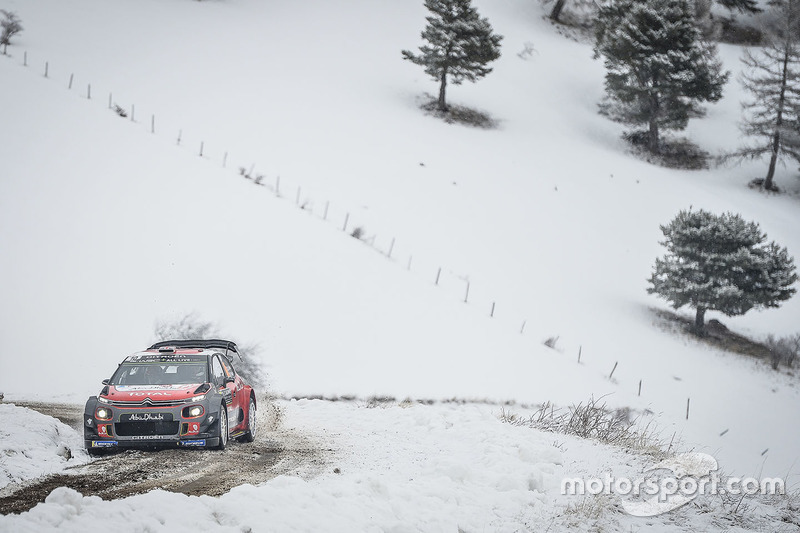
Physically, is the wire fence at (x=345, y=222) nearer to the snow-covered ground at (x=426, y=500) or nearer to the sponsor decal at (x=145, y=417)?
the snow-covered ground at (x=426, y=500)

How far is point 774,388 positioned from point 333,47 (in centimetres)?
4547

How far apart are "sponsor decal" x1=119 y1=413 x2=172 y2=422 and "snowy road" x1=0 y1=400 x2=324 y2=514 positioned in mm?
503

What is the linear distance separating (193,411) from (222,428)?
580 millimetres

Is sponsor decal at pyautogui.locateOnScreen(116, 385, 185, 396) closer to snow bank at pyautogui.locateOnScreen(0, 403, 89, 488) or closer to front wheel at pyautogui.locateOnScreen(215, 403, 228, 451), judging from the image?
front wheel at pyautogui.locateOnScreen(215, 403, 228, 451)

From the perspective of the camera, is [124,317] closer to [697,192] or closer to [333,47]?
[697,192]

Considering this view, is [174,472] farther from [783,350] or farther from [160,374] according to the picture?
[783,350]

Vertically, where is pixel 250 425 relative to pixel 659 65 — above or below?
below

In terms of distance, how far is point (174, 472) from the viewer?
738 centimetres

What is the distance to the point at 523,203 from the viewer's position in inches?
1516

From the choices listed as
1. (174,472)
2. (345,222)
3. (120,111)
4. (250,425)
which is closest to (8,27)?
(120,111)

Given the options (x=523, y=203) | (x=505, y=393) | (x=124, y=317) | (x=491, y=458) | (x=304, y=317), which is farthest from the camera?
(x=523, y=203)

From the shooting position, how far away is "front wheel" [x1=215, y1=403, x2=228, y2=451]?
870cm

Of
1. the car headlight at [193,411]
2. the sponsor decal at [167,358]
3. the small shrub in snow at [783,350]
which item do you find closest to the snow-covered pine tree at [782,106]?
the small shrub in snow at [783,350]

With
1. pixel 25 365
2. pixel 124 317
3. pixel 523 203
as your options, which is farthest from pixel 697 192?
pixel 25 365
